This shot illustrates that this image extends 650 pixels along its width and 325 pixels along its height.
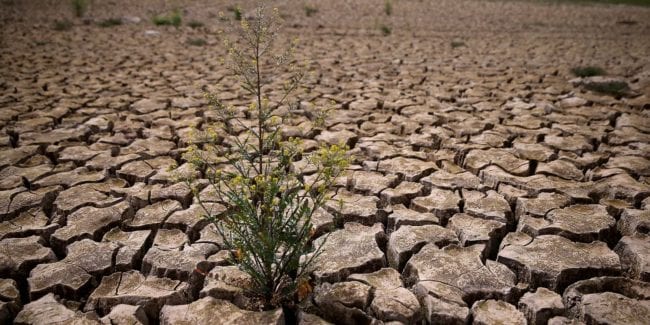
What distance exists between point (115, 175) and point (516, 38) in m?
8.45

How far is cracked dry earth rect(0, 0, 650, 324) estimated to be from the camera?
1.87 meters

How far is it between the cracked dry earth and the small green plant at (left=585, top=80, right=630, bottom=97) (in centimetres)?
11

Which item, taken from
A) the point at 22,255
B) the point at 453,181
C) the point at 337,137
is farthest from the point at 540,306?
the point at 22,255

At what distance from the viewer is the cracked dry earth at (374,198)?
187cm

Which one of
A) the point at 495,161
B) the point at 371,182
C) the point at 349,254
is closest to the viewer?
the point at 349,254

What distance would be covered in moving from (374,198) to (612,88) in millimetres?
3760

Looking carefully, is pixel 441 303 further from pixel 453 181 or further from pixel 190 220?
pixel 190 220

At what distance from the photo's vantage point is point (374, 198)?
2723 millimetres

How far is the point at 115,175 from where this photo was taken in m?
3.07

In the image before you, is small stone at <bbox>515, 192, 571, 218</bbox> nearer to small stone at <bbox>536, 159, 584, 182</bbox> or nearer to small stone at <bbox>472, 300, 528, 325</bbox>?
small stone at <bbox>536, 159, 584, 182</bbox>

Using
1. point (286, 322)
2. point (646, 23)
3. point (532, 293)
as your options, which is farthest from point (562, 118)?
point (646, 23)

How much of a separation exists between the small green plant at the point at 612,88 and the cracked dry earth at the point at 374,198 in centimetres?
11

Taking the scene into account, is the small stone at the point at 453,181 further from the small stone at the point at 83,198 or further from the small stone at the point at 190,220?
the small stone at the point at 83,198

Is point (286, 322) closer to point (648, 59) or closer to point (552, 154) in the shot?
point (552, 154)
